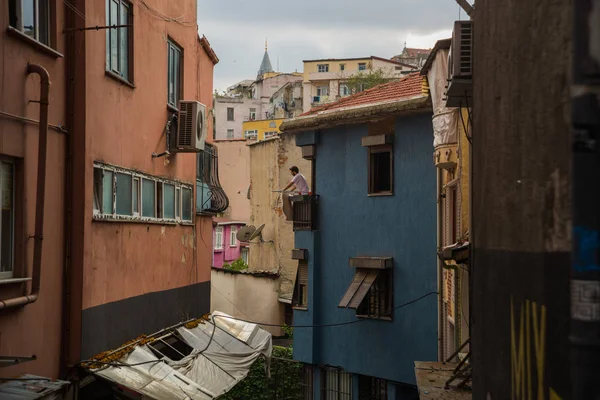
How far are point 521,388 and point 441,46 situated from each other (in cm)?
1067

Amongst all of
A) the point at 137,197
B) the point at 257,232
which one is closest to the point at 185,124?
the point at 137,197

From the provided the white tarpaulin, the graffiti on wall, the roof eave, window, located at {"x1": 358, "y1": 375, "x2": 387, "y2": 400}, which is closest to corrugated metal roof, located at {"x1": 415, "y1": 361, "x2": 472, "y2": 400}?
the white tarpaulin

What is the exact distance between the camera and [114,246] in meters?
13.4

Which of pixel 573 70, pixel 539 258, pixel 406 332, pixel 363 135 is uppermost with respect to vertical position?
pixel 363 135

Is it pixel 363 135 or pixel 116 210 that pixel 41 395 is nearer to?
pixel 116 210

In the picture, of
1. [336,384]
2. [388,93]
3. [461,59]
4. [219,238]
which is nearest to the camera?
[461,59]

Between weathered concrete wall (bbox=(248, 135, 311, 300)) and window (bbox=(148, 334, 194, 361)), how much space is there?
1799cm

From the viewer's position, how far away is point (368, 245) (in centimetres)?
2088

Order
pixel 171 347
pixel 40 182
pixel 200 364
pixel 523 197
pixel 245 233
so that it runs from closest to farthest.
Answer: pixel 523 197 → pixel 40 182 → pixel 200 364 → pixel 171 347 → pixel 245 233

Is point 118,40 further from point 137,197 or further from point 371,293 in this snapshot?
point 371,293

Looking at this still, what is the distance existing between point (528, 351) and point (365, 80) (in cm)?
6094

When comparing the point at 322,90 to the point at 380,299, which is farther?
the point at 322,90

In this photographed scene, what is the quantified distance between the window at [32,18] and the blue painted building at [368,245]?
971 cm

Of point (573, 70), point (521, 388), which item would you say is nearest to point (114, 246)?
point (521, 388)
